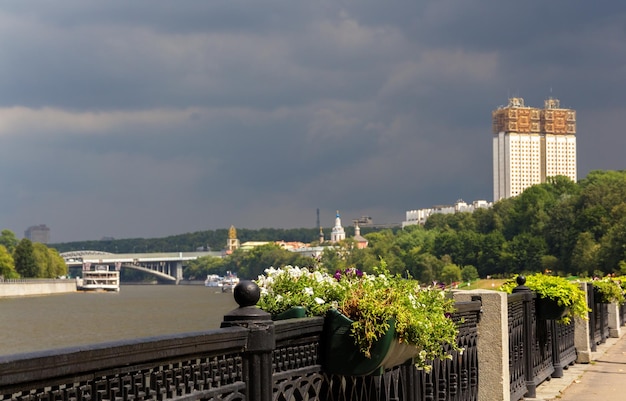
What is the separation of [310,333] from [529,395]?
243 inches

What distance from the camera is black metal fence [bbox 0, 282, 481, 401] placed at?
3.15m

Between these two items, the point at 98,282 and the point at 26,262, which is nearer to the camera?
the point at 26,262

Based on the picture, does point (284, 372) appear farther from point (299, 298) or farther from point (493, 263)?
point (493, 263)

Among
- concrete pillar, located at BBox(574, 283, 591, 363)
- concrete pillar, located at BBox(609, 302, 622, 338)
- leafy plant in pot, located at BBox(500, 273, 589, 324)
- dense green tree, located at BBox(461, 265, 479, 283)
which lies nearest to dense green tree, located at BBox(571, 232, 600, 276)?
dense green tree, located at BBox(461, 265, 479, 283)

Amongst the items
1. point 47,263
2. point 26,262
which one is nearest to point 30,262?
point 26,262

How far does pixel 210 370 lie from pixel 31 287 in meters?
142

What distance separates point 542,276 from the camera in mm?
12609

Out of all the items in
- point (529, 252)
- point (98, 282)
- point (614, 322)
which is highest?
point (614, 322)

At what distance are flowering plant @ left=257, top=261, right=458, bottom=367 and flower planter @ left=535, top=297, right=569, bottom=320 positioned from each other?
6.05 meters

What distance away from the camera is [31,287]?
14062 cm

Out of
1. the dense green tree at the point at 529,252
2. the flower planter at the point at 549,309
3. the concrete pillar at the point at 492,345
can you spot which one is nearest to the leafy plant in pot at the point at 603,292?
the flower planter at the point at 549,309

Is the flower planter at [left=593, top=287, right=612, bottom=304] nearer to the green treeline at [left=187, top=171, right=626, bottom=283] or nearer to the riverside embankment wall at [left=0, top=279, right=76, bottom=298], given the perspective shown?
the green treeline at [left=187, top=171, right=626, bottom=283]

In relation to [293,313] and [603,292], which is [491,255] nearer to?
[603,292]

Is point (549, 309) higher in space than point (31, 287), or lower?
higher
